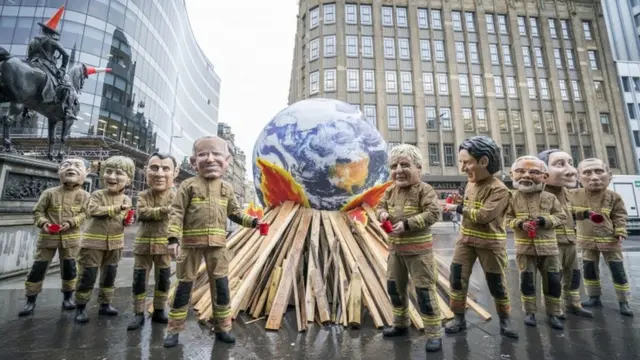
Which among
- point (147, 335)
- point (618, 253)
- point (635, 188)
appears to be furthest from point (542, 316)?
point (635, 188)

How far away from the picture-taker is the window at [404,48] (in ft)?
88.7

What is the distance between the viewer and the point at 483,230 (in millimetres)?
2998

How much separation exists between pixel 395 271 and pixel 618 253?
305 cm

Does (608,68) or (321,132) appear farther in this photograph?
(608,68)

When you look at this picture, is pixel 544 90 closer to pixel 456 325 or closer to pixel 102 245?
pixel 456 325

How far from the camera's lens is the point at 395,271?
2906 mm

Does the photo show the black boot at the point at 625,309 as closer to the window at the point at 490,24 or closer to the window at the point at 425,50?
the window at the point at 425,50

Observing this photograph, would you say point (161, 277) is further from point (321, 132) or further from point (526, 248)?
point (526, 248)

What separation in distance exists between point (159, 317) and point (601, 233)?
5264 mm

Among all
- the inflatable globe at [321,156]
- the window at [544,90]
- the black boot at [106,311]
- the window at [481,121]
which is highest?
the window at [544,90]

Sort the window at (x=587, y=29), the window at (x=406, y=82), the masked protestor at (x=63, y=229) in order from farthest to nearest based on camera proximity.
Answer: the window at (x=587, y=29), the window at (x=406, y=82), the masked protestor at (x=63, y=229)

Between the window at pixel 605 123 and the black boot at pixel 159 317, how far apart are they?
123 ft

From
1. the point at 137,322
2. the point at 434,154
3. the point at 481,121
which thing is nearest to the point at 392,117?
the point at 434,154

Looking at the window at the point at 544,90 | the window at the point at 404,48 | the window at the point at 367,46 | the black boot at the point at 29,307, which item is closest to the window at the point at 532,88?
the window at the point at 544,90
